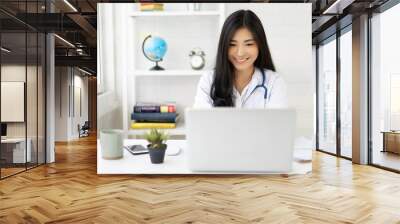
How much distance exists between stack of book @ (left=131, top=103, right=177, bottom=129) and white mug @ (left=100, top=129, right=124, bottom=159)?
191 millimetres

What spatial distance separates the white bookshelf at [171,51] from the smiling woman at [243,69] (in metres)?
0.24

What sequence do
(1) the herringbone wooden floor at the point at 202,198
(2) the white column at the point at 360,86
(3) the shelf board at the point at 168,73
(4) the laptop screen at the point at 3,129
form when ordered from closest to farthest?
1. (3) the shelf board at the point at 168,73
2. (1) the herringbone wooden floor at the point at 202,198
3. (4) the laptop screen at the point at 3,129
4. (2) the white column at the point at 360,86

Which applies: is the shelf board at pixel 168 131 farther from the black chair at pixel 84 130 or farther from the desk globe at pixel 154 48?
the black chair at pixel 84 130

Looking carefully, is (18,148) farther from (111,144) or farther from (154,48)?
(154,48)

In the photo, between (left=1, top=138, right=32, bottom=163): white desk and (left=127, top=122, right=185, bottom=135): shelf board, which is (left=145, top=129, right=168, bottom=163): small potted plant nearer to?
(left=127, top=122, right=185, bottom=135): shelf board

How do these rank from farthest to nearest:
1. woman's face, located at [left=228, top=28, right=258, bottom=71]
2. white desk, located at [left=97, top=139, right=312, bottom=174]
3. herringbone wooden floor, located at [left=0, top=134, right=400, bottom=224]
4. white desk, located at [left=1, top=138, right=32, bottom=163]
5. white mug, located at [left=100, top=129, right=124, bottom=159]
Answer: white desk, located at [left=1, top=138, right=32, bottom=163]
herringbone wooden floor, located at [left=0, top=134, right=400, bottom=224]
white mug, located at [left=100, top=129, right=124, bottom=159]
white desk, located at [left=97, top=139, right=312, bottom=174]
woman's face, located at [left=228, top=28, right=258, bottom=71]

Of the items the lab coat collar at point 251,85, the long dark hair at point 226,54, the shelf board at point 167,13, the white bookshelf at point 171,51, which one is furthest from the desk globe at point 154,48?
the lab coat collar at point 251,85

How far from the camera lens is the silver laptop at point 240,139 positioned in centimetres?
155

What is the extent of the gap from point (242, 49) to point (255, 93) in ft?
0.74

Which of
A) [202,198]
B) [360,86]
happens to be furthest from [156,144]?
[360,86]

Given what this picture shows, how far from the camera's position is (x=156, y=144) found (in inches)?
86.0

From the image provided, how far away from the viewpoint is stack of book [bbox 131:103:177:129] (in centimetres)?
207

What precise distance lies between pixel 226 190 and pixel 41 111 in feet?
13.0

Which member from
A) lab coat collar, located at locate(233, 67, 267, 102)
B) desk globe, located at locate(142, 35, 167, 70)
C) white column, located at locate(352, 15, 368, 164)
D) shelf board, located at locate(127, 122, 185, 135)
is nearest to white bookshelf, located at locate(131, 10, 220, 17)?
desk globe, located at locate(142, 35, 167, 70)
